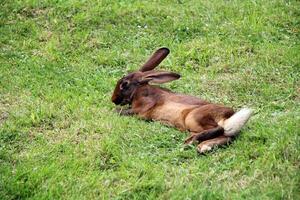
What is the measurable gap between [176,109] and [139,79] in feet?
2.77

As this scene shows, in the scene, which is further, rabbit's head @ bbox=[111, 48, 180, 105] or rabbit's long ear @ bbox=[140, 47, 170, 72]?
rabbit's long ear @ bbox=[140, 47, 170, 72]

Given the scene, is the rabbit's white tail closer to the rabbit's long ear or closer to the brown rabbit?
the brown rabbit

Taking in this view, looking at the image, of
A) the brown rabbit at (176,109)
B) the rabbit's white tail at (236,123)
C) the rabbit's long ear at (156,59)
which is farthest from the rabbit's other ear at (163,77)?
the rabbit's white tail at (236,123)

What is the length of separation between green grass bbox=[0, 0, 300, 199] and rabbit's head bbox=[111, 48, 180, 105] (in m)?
0.18

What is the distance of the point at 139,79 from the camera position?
664 cm

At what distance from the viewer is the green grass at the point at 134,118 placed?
4.63 meters

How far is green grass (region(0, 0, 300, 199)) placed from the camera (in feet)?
15.2

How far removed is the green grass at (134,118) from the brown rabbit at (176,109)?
0.13 m

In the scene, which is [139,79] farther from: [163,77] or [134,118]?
[134,118]

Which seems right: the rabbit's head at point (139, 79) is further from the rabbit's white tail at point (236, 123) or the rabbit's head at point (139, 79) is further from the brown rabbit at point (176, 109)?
the rabbit's white tail at point (236, 123)

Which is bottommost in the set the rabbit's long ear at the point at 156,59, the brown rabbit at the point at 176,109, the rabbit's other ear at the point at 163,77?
the brown rabbit at the point at 176,109

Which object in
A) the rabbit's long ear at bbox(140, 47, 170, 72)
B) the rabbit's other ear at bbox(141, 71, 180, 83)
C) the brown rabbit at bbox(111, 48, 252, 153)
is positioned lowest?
the brown rabbit at bbox(111, 48, 252, 153)

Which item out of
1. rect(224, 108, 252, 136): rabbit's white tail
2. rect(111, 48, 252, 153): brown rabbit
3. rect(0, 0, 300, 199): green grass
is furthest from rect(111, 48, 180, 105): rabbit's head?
rect(224, 108, 252, 136): rabbit's white tail

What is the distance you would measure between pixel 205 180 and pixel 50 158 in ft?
4.62
